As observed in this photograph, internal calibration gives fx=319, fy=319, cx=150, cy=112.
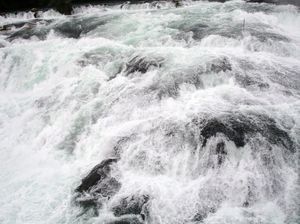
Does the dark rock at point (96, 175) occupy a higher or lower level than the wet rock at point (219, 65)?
lower

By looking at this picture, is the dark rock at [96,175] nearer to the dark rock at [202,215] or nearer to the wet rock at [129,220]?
the wet rock at [129,220]

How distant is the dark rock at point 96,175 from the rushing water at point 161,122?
14 cm

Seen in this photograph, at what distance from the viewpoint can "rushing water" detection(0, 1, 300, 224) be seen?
20.6 feet

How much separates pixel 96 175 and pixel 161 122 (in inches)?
78.3

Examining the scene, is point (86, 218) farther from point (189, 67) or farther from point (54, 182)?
point (189, 67)

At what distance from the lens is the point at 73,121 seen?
30.3 ft

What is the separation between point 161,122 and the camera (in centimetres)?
777

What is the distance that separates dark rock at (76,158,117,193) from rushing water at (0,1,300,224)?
5.5 inches

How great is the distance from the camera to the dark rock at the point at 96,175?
696 cm

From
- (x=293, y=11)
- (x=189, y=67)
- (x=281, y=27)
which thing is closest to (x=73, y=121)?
(x=189, y=67)

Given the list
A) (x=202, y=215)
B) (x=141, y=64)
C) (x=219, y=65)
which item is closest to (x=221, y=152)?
(x=202, y=215)

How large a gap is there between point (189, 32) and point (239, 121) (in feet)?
20.2

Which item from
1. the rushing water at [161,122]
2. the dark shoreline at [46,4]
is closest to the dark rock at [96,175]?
the rushing water at [161,122]

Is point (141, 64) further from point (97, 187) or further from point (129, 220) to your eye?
point (129, 220)
